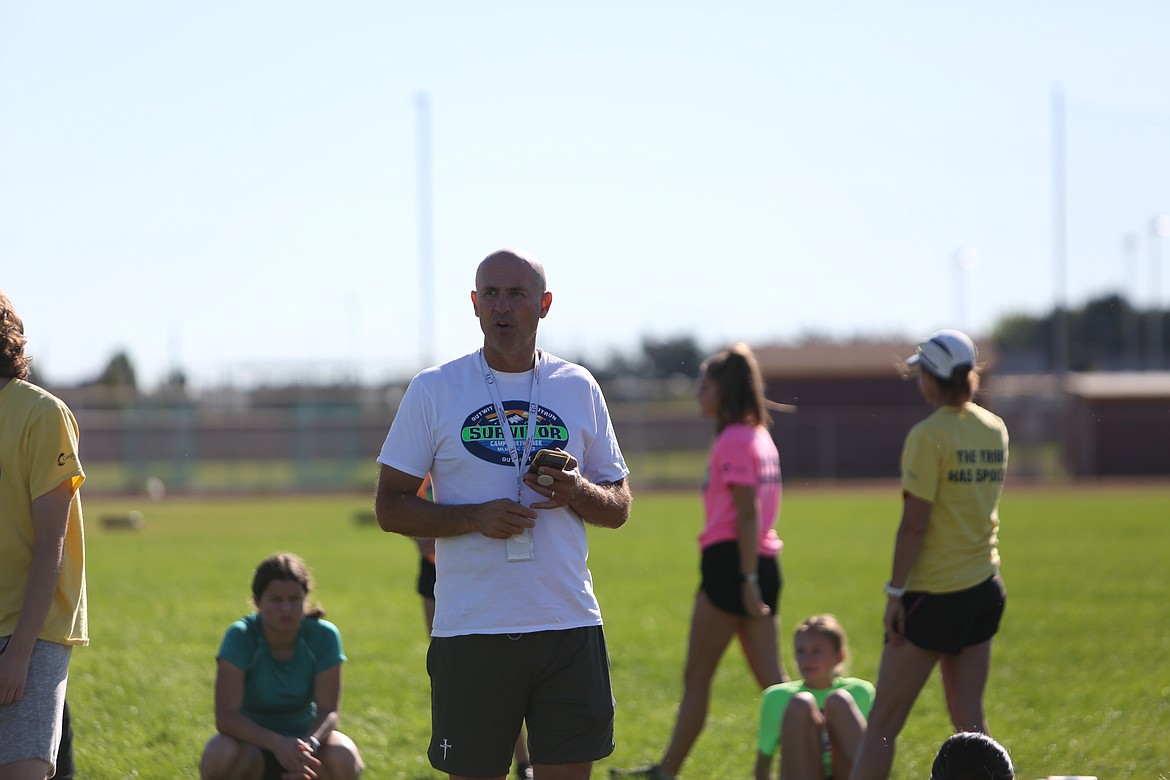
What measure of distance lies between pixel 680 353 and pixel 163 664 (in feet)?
206

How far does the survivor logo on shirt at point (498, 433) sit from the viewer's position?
3.82 metres

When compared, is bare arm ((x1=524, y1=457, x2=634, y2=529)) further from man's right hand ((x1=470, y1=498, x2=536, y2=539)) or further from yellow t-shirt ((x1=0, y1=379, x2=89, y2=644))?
yellow t-shirt ((x1=0, y1=379, x2=89, y2=644))

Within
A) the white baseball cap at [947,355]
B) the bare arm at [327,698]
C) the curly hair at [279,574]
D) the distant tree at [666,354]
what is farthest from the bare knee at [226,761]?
the distant tree at [666,354]

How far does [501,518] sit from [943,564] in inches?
85.6

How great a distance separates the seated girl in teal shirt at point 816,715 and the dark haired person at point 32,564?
3.07 m

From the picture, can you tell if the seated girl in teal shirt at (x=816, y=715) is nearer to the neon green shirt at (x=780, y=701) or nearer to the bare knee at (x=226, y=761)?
the neon green shirt at (x=780, y=701)

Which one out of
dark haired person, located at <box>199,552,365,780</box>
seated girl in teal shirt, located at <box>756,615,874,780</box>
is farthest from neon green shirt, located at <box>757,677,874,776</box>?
dark haired person, located at <box>199,552,365,780</box>

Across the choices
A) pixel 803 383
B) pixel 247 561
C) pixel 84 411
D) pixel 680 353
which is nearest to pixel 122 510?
pixel 247 561

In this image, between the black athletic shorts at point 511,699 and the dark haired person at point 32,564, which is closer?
the dark haired person at point 32,564

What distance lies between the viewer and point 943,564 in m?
4.99

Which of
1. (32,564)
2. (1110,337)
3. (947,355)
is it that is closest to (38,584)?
(32,564)

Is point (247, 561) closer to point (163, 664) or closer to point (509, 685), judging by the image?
point (163, 664)

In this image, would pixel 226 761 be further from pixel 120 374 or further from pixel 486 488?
pixel 120 374

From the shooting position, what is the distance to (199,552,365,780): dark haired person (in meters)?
5.24
